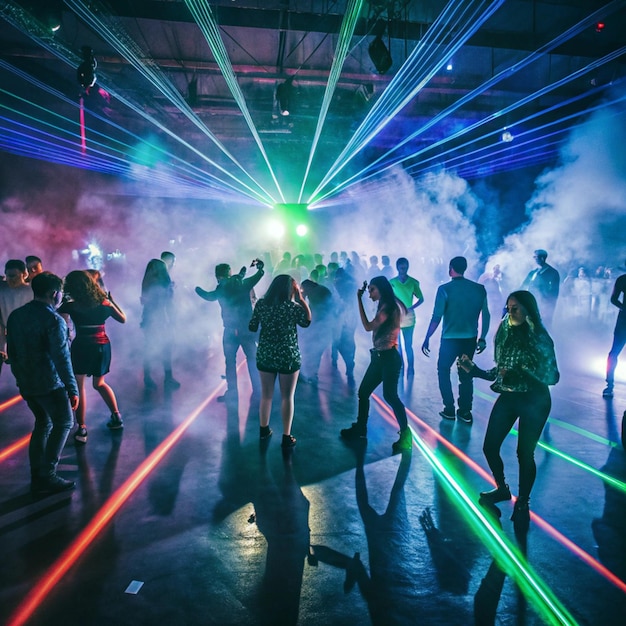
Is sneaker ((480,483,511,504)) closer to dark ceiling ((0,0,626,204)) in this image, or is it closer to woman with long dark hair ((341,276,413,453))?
woman with long dark hair ((341,276,413,453))

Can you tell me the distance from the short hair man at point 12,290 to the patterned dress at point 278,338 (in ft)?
11.6

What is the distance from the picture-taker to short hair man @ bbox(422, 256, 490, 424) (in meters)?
5.16

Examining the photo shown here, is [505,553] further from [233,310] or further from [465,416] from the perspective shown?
[233,310]

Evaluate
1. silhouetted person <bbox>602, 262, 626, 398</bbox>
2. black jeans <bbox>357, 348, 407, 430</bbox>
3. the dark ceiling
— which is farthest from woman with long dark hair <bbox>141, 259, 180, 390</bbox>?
silhouetted person <bbox>602, 262, 626, 398</bbox>

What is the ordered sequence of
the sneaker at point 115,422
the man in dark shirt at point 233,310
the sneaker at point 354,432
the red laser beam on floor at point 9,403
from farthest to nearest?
1. the man in dark shirt at point 233,310
2. the red laser beam on floor at point 9,403
3. the sneaker at point 115,422
4. the sneaker at point 354,432

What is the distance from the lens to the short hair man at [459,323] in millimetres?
5160

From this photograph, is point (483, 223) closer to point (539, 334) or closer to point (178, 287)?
point (178, 287)

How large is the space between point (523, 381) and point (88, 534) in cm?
323

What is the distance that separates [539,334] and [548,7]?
26.9 feet

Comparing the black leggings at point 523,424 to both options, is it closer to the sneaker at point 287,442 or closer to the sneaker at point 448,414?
the sneaker at point 287,442

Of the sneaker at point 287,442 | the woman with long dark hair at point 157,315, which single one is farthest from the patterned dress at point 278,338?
the woman with long dark hair at point 157,315

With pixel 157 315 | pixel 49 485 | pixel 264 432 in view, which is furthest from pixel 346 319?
pixel 49 485

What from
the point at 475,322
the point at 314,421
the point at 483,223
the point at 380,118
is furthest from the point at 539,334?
the point at 483,223

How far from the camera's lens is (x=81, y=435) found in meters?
4.60
